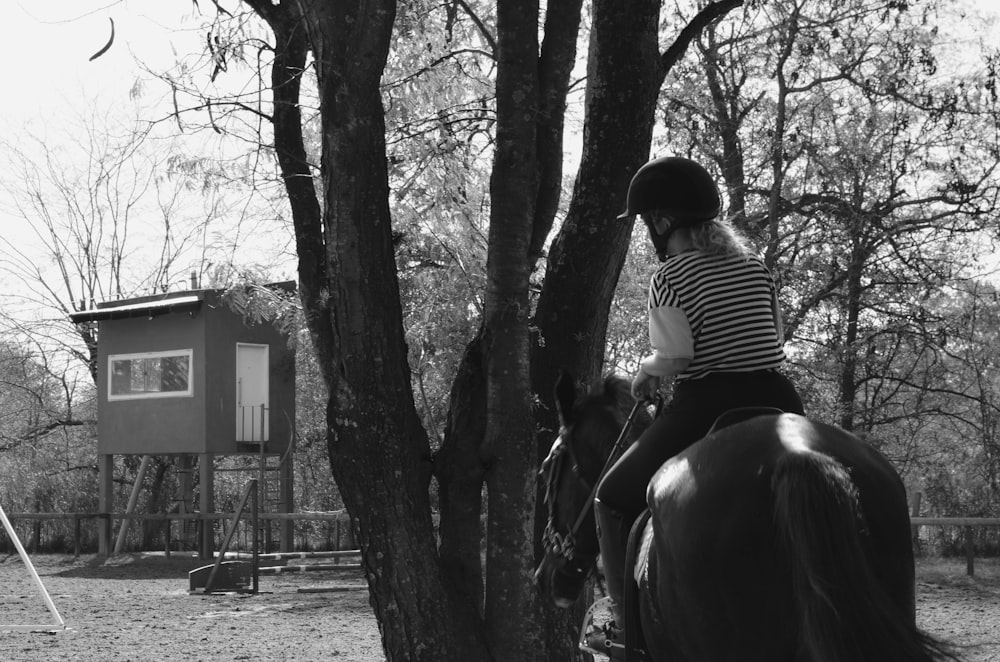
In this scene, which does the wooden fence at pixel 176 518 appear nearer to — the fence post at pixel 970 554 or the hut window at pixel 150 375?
the fence post at pixel 970 554

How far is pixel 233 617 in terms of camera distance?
1390 centimetres

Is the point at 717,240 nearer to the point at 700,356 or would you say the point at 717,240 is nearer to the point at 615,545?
the point at 700,356

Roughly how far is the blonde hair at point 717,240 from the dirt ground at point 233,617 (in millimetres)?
4363

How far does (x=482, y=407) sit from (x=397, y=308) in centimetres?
70

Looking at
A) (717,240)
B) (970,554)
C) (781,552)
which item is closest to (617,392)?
(717,240)

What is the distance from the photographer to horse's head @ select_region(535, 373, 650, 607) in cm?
466

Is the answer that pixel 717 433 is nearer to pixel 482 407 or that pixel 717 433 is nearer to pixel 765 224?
pixel 482 407

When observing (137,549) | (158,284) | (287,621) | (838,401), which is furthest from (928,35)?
(158,284)

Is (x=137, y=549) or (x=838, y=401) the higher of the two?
(x=838, y=401)

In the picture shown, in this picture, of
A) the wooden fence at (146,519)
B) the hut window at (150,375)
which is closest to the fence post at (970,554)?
the wooden fence at (146,519)

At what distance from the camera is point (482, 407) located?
19.5ft

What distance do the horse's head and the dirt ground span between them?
12.2 ft

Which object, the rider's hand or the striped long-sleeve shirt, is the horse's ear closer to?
the rider's hand

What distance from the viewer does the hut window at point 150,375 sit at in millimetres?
26344
